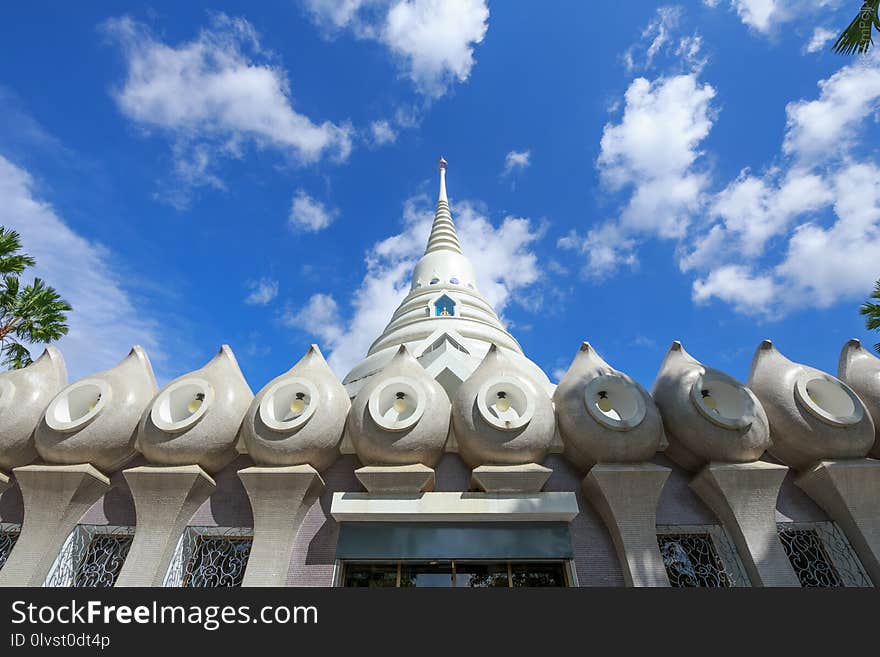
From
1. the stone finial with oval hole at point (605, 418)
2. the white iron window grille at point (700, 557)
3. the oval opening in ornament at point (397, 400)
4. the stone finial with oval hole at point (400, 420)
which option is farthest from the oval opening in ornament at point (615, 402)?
the oval opening in ornament at point (397, 400)

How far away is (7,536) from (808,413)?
53.0 feet

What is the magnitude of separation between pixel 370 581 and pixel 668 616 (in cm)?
505

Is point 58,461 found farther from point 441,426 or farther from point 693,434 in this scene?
point 693,434

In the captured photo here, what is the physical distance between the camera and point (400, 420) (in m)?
9.38

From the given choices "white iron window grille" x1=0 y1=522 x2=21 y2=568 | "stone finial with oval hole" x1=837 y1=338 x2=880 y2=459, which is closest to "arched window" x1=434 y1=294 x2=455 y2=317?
"stone finial with oval hole" x1=837 y1=338 x2=880 y2=459

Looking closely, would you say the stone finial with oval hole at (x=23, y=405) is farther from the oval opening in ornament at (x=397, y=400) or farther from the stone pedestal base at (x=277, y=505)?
A: the oval opening in ornament at (x=397, y=400)

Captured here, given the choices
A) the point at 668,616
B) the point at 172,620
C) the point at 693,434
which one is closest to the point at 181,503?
the point at 172,620

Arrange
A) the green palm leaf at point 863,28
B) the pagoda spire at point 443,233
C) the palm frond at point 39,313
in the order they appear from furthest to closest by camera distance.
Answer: the pagoda spire at point 443,233
the palm frond at point 39,313
the green palm leaf at point 863,28

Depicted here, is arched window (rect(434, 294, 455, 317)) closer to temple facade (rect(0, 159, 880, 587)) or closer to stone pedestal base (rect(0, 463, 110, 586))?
temple facade (rect(0, 159, 880, 587))

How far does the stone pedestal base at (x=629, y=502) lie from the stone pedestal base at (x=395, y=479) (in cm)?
323

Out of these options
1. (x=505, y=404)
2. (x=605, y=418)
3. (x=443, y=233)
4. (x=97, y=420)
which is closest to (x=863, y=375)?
(x=605, y=418)

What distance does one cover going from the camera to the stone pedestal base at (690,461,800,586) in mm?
8242

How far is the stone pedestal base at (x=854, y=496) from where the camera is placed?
8.38m

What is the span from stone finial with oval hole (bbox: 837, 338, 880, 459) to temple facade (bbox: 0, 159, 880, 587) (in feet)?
0.13
